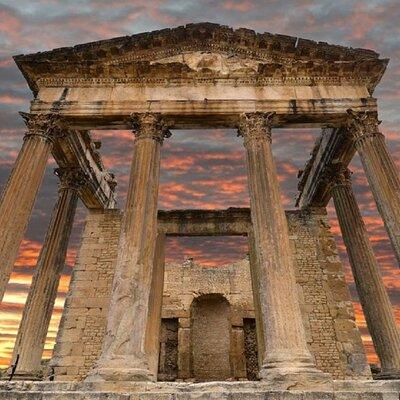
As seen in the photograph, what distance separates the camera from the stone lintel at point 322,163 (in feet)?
40.6

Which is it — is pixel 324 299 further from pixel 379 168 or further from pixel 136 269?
pixel 136 269

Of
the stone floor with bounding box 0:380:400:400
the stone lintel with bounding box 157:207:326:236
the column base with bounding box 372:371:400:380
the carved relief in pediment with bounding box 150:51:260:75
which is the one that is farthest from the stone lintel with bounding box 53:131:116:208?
the column base with bounding box 372:371:400:380

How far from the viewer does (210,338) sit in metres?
18.3

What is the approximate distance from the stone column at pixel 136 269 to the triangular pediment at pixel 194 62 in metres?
2.01

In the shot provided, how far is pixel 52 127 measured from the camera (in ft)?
34.9

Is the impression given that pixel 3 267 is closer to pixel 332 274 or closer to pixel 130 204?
pixel 130 204

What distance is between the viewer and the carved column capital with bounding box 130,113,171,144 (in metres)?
10.6

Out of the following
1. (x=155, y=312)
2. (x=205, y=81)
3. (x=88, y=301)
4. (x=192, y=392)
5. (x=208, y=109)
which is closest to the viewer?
(x=192, y=392)

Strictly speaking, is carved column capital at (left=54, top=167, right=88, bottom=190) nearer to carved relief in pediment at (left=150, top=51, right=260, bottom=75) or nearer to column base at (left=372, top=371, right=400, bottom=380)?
carved relief in pediment at (left=150, top=51, right=260, bottom=75)

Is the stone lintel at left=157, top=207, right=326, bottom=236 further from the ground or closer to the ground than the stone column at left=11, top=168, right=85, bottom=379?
further from the ground

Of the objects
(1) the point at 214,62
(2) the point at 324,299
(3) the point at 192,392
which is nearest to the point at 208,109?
(1) the point at 214,62

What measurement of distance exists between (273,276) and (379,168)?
4.38 meters

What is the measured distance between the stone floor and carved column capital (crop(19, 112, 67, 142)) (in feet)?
21.4

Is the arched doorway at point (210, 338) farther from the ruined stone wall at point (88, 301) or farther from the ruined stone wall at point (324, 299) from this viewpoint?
the ruined stone wall at point (88, 301)
